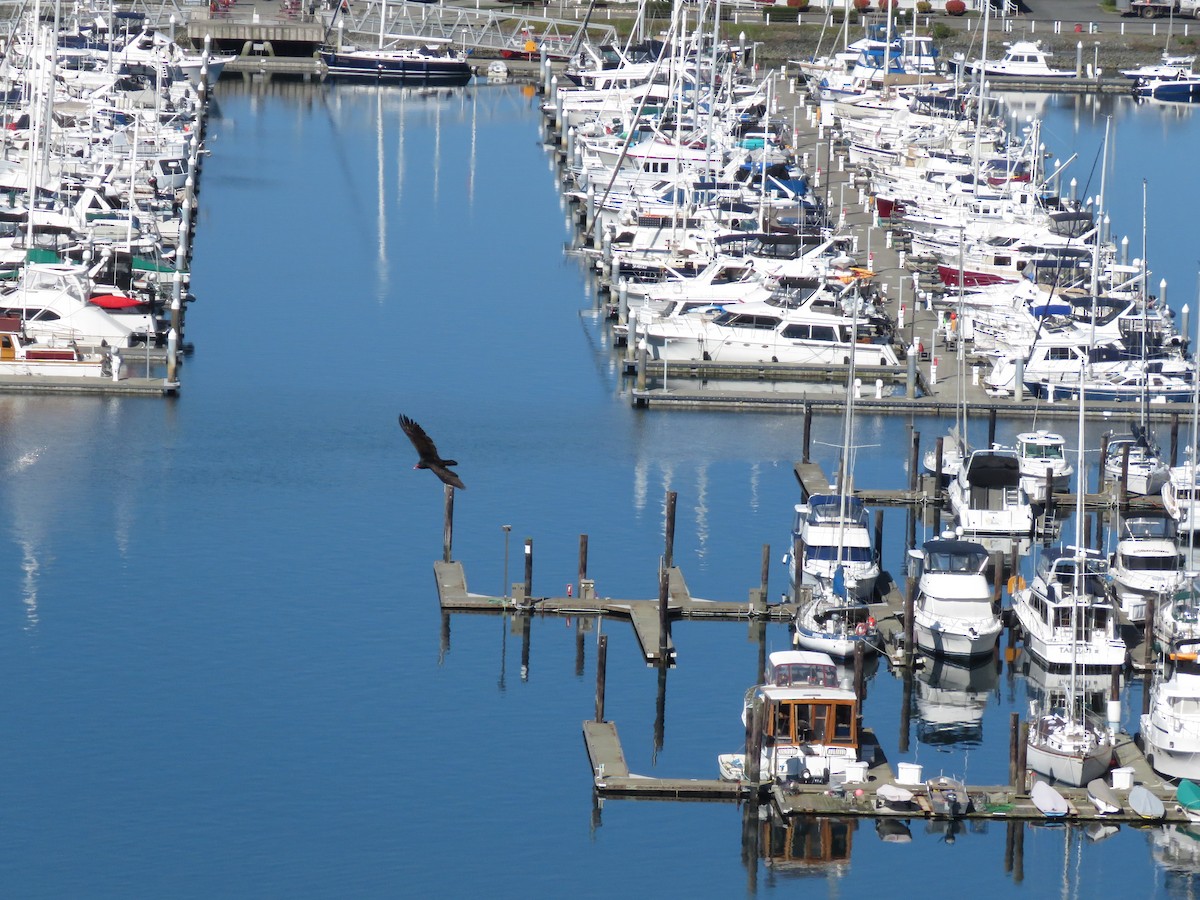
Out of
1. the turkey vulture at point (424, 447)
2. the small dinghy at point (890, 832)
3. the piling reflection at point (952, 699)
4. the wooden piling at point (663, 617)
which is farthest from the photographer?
the wooden piling at point (663, 617)

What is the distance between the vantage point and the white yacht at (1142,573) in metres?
→ 48.4

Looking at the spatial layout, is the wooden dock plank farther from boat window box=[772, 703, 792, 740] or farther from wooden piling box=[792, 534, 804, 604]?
wooden piling box=[792, 534, 804, 604]

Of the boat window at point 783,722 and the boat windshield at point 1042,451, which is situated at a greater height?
the boat windshield at point 1042,451

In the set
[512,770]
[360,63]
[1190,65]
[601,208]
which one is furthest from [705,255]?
[1190,65]

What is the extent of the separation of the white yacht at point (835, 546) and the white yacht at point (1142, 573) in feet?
14.1

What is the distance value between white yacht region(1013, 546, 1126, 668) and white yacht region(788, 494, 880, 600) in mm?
3071

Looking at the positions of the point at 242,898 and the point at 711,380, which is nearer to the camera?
the point at 242,898

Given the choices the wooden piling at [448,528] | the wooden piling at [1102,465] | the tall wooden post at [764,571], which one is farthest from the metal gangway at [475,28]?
the tall wooden post at [764,571]

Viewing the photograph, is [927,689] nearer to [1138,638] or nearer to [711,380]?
[1138,638]

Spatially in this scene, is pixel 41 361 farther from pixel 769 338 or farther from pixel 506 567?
pixel 506 567

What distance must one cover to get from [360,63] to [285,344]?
152 feet

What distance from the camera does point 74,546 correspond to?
177ft

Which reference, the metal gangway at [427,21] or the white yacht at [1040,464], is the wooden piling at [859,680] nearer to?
the white yacht at [1040,464]

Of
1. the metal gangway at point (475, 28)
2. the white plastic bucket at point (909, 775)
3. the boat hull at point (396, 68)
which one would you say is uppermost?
the metal gangway at point (475, 28)
